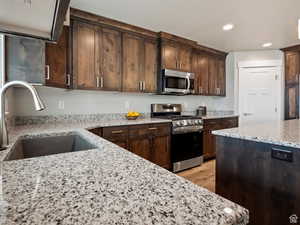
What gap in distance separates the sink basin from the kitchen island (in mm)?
1270

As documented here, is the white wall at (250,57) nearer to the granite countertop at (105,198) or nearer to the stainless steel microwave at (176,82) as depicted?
the stainless steel microwave at (176,82)

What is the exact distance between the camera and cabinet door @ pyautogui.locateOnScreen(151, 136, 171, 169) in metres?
2.86

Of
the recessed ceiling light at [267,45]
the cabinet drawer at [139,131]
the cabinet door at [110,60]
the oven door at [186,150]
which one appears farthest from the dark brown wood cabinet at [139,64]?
the recessed ceiling light at [267,45]

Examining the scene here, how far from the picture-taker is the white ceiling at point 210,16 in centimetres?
231

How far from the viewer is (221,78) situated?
4.52 metres

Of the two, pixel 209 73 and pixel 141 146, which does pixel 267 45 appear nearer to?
pixel 209 73

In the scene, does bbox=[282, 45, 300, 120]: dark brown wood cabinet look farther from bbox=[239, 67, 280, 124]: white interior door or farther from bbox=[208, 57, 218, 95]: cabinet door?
bbox=[208, 57, 218, 95]: cabinet door

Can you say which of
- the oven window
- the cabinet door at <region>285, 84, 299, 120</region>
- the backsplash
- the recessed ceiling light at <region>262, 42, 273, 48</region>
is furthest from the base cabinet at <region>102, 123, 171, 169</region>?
the cabinet door at <region>285, 84, 299, 120</region>

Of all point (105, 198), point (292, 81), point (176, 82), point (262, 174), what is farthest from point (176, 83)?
point (105, 198)

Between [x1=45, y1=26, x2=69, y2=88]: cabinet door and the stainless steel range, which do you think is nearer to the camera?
[x1=45, y1=26, x2=69, y2=88]: cabinet door

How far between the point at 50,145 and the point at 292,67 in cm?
504

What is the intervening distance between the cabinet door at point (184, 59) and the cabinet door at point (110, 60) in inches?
49.6

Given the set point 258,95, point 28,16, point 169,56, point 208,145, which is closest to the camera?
point 28,16

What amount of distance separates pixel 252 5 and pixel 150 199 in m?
2.85
